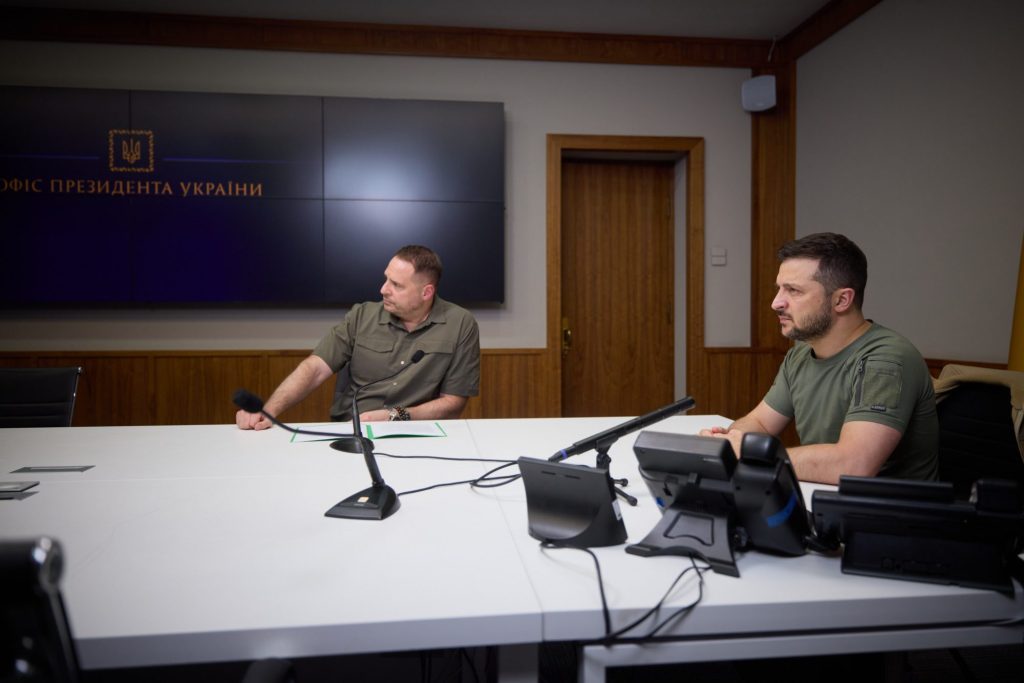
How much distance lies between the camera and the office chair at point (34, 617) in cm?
38

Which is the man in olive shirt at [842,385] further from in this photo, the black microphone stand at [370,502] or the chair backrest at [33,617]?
the chair backrest at [33,617]

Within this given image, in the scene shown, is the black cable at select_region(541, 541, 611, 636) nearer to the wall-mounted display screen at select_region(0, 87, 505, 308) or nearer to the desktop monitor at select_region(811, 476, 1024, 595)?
the desktop monitor at select_region(811, 476, 1024, 595)

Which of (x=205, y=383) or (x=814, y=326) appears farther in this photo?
(x=205, y=383)

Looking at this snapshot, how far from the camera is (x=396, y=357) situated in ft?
8.84

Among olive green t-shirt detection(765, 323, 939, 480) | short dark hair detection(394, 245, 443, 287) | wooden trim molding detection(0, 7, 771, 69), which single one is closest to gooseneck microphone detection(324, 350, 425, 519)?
olive green t-shirt detection(765, 323, 939, 480)

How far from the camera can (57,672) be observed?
0.41m

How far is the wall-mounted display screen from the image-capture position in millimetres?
3650

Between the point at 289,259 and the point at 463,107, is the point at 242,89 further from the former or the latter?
the point at 463,107

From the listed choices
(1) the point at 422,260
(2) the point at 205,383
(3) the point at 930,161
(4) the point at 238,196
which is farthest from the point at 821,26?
(2) the point at 205,383

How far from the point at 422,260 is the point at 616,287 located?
211 cm

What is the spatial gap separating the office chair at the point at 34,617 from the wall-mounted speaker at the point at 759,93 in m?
4.52

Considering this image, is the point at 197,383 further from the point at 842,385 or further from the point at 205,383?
the point at 842,385

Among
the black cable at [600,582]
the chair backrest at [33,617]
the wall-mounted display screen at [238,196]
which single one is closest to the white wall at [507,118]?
the wall-mounted display screen at [238,196]

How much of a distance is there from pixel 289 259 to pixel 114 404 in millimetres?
1336
